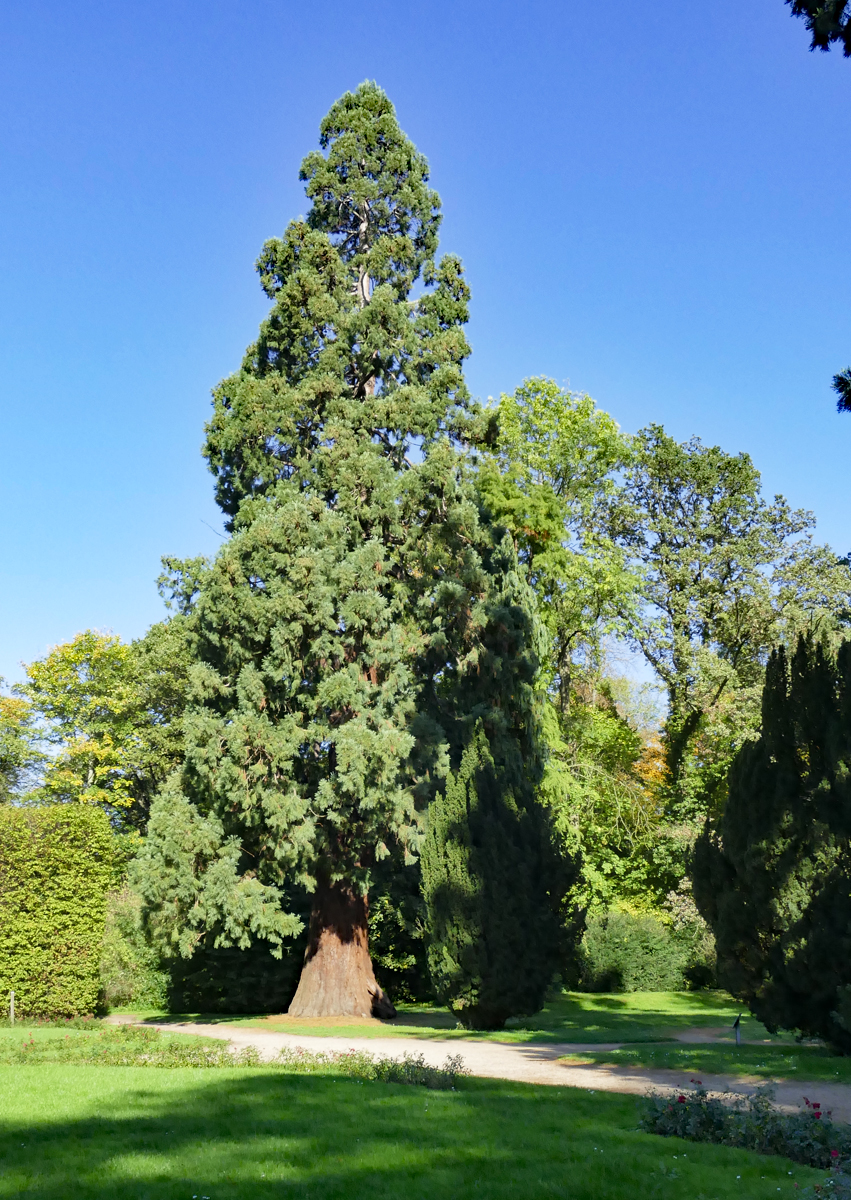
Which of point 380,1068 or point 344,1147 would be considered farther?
point 380,1068

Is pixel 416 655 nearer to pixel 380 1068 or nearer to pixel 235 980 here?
pixel 235 980

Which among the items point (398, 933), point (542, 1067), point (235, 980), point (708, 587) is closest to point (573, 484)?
point (708, 587)

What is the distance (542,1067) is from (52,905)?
11.9 metres

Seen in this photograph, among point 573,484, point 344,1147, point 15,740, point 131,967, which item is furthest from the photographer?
point 15,740

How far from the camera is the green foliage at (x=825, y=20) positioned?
336 inches

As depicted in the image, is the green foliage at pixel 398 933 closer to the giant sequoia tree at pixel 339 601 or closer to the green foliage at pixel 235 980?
the giant sequoia tree at pixel 339 601

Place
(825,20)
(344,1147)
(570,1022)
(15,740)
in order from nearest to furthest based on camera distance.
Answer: (344,1147) → (825,20) → (570,1022) → (15,740)

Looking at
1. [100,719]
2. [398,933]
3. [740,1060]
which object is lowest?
[740,1060]

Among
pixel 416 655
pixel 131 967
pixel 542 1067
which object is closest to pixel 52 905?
pixel 131 967

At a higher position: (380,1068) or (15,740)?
(15,740)

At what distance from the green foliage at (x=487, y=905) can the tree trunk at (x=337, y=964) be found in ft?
12.4

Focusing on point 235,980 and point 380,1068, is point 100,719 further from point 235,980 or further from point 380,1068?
point 380,1068

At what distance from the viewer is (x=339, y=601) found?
19.7 metres

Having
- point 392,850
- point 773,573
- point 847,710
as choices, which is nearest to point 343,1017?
point 392,850
